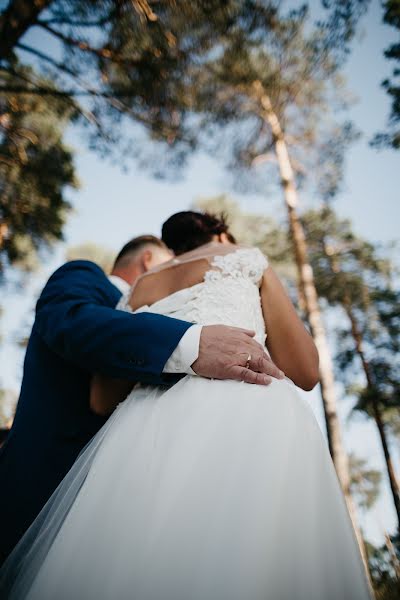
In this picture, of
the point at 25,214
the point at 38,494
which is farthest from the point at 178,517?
the point at 25,214

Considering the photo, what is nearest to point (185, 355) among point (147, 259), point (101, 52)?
point (147, 259)

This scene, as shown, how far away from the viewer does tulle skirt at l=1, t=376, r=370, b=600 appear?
2.77 feet

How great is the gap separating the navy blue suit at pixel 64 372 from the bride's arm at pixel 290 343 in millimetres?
567

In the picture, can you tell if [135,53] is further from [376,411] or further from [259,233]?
[376,411]

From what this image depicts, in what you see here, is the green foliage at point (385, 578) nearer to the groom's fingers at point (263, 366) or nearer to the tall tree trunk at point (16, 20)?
the groom's fingers at point (263, 366)

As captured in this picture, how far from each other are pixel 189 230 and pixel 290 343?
0.97m

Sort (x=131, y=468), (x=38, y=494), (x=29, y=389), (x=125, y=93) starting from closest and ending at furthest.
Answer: (x=131, y=468) < (x=38, y=494) < (x=29, y=389) < (x=125, y=93)

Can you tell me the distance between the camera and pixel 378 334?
43.3 feet

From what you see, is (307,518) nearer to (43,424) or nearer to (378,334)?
(43,424)

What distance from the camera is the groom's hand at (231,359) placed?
1.30 meters

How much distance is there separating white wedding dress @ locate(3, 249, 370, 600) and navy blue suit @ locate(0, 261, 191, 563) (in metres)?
0.17

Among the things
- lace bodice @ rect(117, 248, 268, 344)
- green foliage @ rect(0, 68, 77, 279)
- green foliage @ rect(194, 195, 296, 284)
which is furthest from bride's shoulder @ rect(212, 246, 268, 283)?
green foliage @ rect(194, 195, 296, 284)

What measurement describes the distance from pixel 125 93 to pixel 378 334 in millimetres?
11365

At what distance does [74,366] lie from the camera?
171 cm
